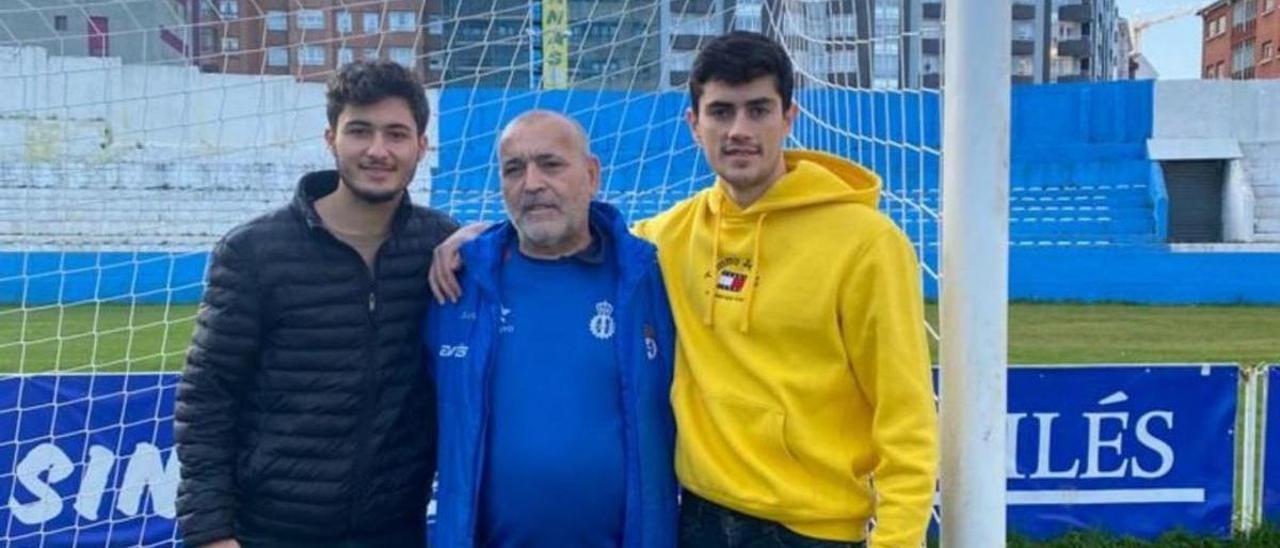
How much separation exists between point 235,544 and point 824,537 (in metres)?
1.08

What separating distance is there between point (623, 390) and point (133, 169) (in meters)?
15.1

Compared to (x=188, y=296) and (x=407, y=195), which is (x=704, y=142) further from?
(x=188, y=296)

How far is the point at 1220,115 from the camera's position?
73.0 ft

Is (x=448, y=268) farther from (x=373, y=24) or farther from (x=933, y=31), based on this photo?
(x=373, y=24)

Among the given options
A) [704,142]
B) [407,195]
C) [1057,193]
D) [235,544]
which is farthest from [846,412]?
[1057,193]

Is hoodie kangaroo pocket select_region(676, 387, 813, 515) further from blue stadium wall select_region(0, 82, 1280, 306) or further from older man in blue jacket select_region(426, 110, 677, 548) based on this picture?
blue stadium wall select_region(0, 82, 1280, 306)

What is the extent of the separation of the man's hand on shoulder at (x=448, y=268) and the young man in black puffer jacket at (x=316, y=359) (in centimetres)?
7

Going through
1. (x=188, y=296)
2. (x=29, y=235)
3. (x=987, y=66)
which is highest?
(x=987, y=66)

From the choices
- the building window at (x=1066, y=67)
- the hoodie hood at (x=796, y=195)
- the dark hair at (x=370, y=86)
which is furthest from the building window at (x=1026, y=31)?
the dark hair at (x=370, y=86)

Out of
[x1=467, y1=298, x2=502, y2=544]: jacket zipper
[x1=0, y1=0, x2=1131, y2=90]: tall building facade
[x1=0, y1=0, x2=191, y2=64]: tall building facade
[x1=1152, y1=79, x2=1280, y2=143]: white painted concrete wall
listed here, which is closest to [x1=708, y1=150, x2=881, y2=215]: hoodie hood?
[x1=0, y1=0, x2=1131, y2=90]: tall building facade

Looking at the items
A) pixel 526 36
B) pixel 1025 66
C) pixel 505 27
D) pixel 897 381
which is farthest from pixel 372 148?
pixel 1025 66

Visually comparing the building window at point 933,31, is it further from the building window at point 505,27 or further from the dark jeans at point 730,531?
the building window at point 505,27

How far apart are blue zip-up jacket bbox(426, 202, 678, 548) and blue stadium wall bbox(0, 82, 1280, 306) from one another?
2.99 metres

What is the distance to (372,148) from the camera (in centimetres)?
210
